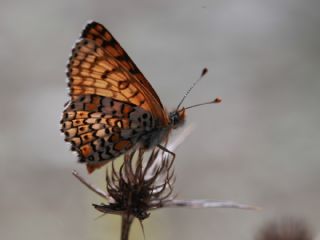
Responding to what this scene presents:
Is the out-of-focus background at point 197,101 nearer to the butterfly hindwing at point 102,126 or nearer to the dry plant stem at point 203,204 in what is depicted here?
the butterfly hindwing at point 102,126

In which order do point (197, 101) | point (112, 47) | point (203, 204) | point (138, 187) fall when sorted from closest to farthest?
1. point (203, 204)
2. point (138, 187)
3. point (112, 47)
4. point (197, 101)

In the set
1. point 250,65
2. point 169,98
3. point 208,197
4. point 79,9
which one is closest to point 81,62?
point 208,197

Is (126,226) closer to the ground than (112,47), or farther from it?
closer to the ground

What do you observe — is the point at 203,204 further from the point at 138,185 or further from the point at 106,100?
the point at 106,100

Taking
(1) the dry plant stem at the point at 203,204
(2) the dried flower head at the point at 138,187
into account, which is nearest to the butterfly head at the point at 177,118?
(2) the dried flower head at the point at 138,187

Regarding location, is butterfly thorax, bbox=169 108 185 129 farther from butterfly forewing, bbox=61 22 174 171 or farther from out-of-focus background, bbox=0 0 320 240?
out-of-focus background, bbox=0 0 320 240

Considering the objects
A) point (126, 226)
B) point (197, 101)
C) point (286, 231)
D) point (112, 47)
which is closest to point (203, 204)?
point (126, 226)

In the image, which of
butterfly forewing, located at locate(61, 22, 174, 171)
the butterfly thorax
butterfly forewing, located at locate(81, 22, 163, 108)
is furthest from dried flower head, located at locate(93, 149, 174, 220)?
butterfly forewing, located at locate(81, 22, 163, 108)
